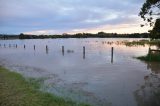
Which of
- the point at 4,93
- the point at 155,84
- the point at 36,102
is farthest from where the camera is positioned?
the point at 155,84

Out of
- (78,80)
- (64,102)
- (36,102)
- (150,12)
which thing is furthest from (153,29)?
(36,102)

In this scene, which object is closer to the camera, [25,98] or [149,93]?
[25,98]

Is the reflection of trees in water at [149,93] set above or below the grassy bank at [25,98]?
below

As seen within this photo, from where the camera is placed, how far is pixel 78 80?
1958 cm

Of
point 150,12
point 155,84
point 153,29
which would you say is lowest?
point 155,84

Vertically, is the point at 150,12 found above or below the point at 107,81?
above

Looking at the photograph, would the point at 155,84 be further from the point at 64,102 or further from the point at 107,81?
the point at 64,102

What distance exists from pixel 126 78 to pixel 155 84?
286 centimetres

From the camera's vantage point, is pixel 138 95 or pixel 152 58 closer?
pixel 138 95

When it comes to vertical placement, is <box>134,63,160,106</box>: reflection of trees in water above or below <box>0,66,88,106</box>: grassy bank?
below

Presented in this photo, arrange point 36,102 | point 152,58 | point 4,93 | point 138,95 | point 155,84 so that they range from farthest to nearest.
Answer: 1. point 152,58
2. point 155,84
3. point 138,95
4. point 4,93
5. point 36,102

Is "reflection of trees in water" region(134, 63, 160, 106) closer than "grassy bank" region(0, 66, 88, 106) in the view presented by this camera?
No

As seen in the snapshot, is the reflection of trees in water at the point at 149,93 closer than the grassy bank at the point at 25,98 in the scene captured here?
No

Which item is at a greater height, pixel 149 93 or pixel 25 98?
pixel 25 98
